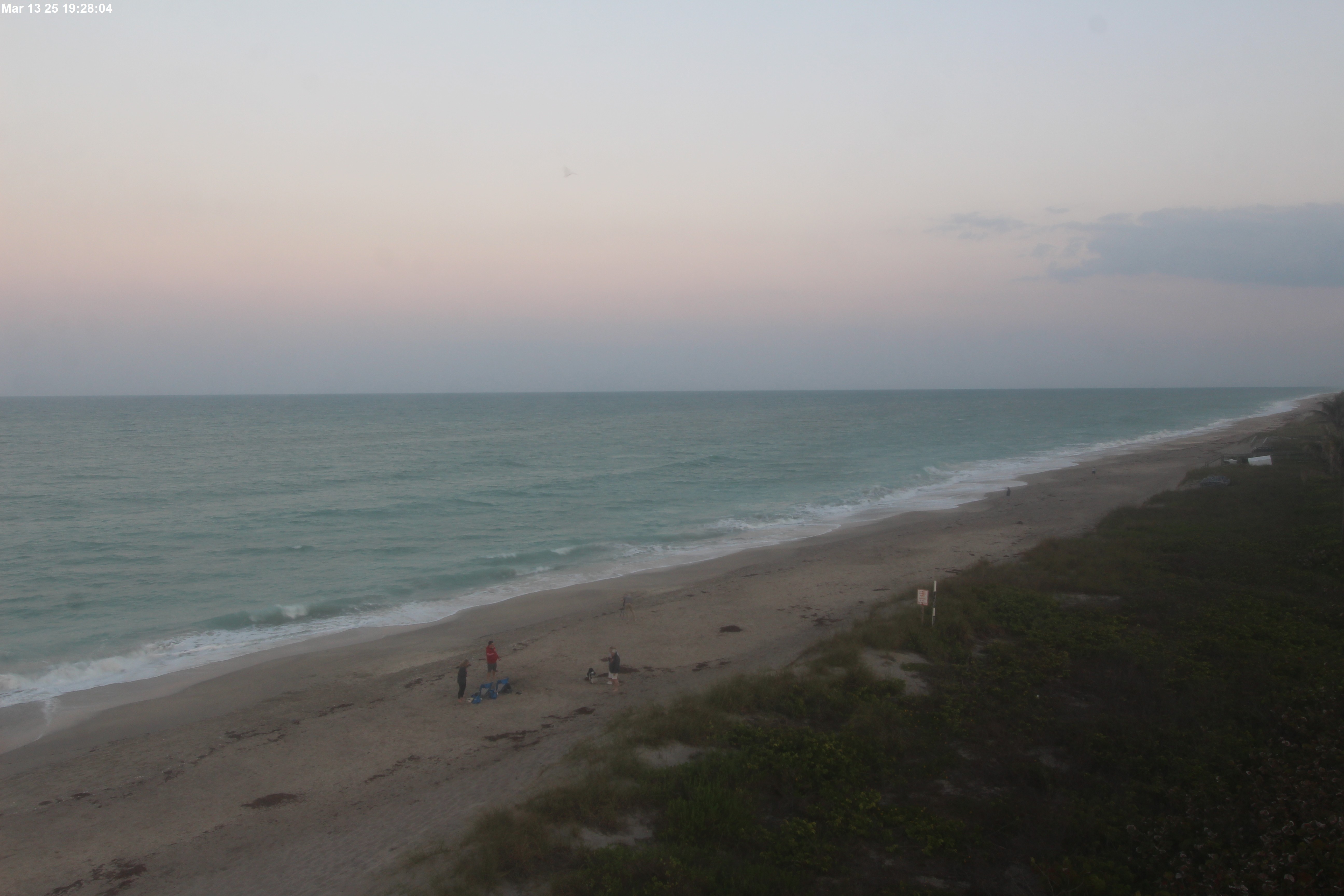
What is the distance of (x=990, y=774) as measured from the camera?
36.6 ft

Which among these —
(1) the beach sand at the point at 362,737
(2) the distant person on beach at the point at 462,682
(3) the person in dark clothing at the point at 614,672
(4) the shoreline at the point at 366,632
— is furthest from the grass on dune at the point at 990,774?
(4) the shoreline at the point at 366,632

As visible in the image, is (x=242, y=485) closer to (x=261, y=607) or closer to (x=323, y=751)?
(x=261, y=607)

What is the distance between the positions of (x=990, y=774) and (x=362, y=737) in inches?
469

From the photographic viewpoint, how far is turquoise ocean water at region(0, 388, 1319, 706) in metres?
24.1

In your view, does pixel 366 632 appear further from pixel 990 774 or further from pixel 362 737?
pixel 990 774

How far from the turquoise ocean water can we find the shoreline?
0.38 metres

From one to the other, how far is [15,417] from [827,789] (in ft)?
599

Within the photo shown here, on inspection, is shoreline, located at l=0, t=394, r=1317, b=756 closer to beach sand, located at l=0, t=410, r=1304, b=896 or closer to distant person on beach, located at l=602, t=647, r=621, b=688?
beach sand, located at l=0, t=410, r=1304, b=896

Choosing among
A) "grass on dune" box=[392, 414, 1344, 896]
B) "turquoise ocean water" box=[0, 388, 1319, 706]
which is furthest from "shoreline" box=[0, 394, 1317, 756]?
"grass on dune" box=[392, 414, 1344, 896]

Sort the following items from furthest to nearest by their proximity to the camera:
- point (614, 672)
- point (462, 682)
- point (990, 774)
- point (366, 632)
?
point (366, 632), point (614, 672), point (462, 682), point (990, 774)

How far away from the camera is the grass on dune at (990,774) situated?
874 centimetres

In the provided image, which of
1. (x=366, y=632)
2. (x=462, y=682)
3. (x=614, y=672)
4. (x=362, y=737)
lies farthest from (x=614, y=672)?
(x=366, y=632)

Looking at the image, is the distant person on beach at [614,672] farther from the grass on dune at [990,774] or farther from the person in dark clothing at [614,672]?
the grass on dune at [990,774]

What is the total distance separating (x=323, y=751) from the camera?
14.7m
